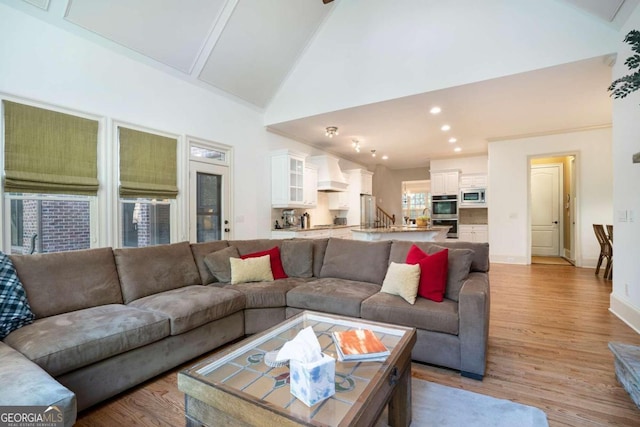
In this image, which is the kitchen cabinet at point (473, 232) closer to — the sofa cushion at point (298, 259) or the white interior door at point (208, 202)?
the sofa cushion at point (298, 259)

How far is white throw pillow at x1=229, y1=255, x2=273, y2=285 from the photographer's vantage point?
314 cm

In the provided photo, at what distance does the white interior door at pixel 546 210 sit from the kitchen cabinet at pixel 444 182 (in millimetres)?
1995

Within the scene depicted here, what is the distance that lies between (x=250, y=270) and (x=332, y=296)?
1008 millimetres

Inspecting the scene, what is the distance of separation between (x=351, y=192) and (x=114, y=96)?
5658mm

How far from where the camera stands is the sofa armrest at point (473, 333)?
2.07 metres

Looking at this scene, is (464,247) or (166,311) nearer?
(166,311)

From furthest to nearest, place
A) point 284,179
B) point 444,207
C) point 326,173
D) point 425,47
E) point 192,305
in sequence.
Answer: point 444,207 < point 326,173 < point 284,179 < point 425,47 < point 192,305

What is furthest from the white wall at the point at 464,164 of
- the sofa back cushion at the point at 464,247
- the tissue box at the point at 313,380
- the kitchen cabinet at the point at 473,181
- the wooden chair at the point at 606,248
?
the tissue box at the point at 313,380

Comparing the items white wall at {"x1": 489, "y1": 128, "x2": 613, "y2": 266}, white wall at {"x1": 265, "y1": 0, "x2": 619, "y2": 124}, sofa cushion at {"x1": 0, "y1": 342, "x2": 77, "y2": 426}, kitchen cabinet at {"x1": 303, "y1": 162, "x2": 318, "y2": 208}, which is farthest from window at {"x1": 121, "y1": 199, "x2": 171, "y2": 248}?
white wall at {"x1": 489, "y1": 128, "x2": 613, "y2": 266}

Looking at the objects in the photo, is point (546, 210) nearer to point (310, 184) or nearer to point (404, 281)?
point (310, 184)

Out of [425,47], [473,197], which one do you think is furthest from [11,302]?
[473,197]

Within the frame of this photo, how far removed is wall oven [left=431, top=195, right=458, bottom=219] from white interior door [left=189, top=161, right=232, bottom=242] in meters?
5.99

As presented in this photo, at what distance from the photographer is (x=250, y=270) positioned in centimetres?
318

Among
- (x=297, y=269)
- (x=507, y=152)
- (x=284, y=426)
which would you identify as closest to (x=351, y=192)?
(x=507, y=152)
